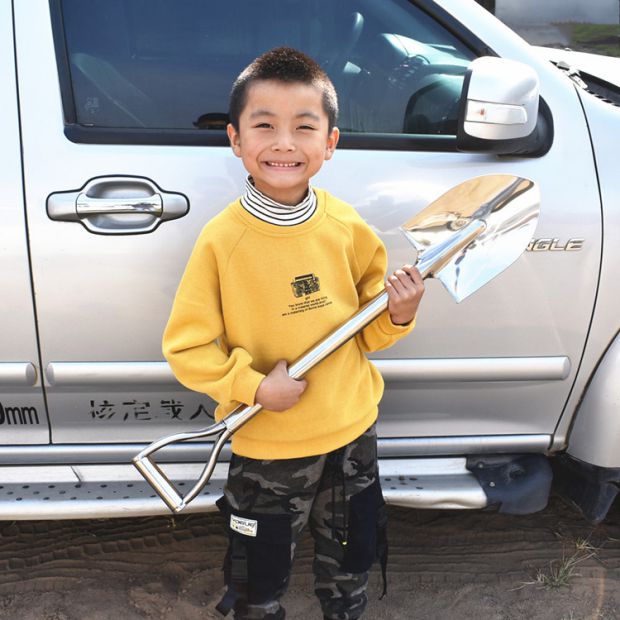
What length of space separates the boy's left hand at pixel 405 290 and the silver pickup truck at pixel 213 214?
42cm

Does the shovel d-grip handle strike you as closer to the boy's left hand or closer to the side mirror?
the boy's left hand

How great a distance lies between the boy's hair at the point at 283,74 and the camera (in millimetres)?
1380

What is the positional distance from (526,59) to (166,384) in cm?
129

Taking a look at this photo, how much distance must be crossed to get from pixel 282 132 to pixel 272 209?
0.51 feet

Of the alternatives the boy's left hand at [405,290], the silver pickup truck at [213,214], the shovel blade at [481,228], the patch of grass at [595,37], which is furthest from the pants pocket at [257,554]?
the patch of grass at [595,37]

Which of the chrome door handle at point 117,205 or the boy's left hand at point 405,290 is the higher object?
the chrome door handle at point 117,205

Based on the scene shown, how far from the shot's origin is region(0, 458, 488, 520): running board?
1.87 metres

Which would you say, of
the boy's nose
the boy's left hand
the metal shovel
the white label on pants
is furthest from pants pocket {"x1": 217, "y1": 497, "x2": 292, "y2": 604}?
the boy's nose

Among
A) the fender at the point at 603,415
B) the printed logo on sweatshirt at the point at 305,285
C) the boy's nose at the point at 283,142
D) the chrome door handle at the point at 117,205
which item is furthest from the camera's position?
the fender at the point at 603,415

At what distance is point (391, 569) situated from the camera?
7.47ft

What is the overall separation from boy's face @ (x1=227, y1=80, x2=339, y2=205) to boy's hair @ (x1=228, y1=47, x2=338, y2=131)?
0.01m

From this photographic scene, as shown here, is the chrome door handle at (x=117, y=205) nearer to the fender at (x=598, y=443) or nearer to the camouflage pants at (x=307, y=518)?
the camouflage pants at (x=307, y=518)

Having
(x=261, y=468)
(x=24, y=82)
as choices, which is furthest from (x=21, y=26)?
(x=261, y=468)

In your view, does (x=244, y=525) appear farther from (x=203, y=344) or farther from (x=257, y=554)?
(x=203, y=344)
